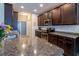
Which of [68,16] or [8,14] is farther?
[68,16]

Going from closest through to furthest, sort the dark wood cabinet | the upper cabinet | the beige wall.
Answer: the beige wall
the upper cabinet
the dark wood cabinet

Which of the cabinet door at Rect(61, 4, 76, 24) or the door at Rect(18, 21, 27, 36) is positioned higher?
the cabinet door at Rect(61, 4, 76, 24)

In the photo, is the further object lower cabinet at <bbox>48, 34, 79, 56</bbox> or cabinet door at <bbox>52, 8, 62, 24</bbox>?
lower cabinet at <bbox>48, 34, 79, 56</bbox>

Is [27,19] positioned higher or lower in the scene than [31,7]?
lower

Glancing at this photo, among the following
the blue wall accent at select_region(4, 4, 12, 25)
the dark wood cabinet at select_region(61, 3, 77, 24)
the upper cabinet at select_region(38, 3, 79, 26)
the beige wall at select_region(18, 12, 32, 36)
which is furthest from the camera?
the dark wood cabinet at select_region(61, 3, 77, 24)

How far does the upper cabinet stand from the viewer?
190 centimetres

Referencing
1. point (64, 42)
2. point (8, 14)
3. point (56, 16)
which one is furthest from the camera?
point (64, 42)

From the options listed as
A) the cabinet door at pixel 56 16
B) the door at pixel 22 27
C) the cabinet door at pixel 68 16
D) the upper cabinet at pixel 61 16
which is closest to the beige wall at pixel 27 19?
the door at pixel 22 27

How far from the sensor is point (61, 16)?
82.7 inches

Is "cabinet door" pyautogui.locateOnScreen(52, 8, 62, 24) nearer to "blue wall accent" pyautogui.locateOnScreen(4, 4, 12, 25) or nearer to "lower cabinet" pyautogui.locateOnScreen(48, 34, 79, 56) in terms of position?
"lower cabinet" pyautogui.locateOnScreen(48, 34, 79, 56)

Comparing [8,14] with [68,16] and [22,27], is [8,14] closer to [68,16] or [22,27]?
[22,27]

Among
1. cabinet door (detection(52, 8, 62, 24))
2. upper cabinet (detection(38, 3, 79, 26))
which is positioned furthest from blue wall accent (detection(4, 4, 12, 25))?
cabinet door (detection(52, 8, 62, 24))

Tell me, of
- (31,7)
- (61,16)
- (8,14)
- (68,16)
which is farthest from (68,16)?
(8,14)

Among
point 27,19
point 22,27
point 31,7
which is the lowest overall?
point 22,27
